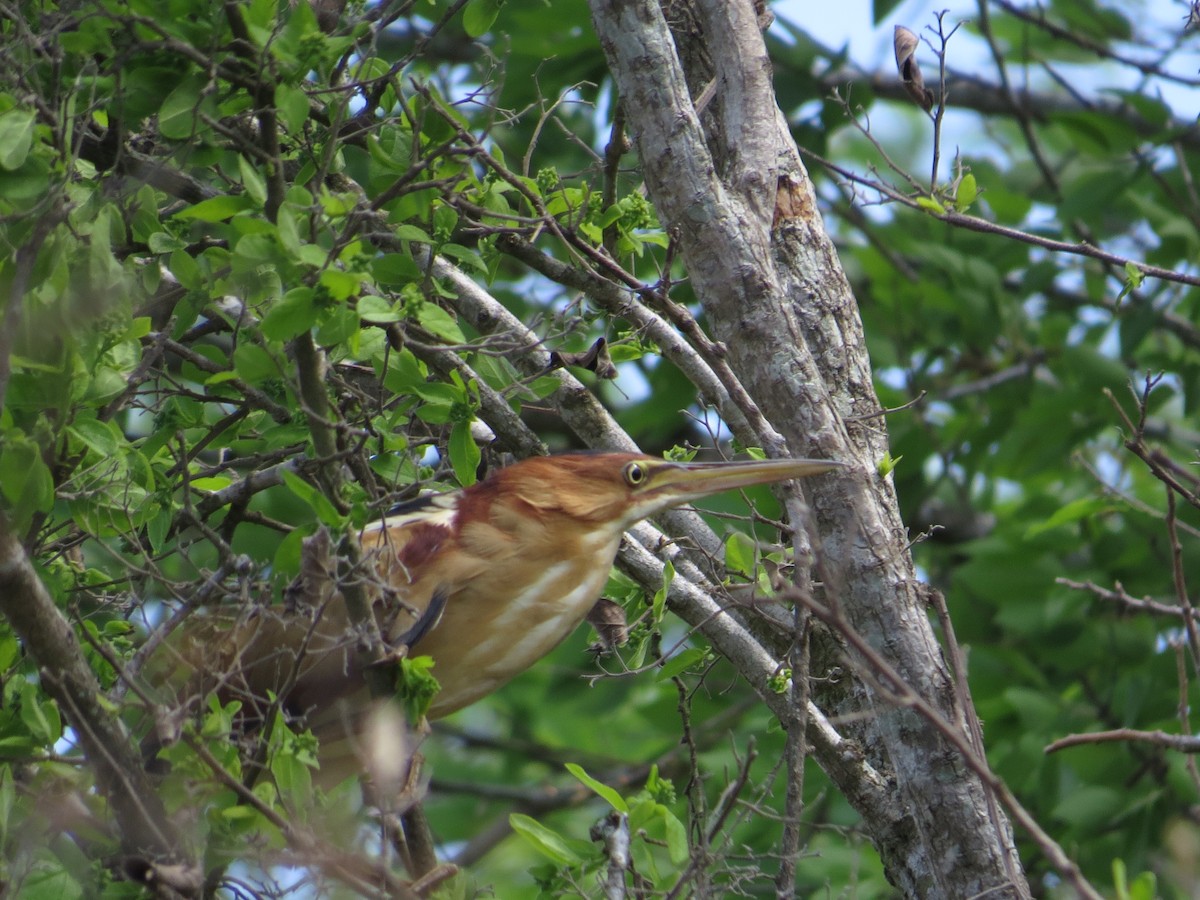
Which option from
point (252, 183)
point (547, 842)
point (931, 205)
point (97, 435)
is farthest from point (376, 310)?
point (931, 205)

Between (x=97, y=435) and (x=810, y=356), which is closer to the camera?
(x=97, y=435)

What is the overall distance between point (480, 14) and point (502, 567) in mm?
1223

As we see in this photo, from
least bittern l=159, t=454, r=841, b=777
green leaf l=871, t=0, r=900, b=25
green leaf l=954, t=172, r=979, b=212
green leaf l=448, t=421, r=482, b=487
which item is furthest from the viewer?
green leaf l=871, t=0, r=900, b=25

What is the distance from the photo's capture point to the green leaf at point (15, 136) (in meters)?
2.21

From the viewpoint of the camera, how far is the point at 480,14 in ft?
9.96

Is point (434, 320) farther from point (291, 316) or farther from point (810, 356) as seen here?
point (810, 356)

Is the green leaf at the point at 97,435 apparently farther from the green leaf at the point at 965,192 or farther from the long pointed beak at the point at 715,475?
the green leaf at the point at 965,192

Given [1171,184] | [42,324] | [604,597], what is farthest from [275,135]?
[1171,184]

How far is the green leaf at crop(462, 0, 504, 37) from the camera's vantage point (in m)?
3.03

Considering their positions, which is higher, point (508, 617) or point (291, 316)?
point (291, 316)

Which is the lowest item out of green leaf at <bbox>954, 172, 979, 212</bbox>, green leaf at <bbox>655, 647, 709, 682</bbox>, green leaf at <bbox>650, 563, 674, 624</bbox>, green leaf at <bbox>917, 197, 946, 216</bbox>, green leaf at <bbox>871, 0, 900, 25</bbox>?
green leaf at <bbox>655, 647, 709, 682</bbox>

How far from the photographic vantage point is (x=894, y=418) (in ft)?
19.2

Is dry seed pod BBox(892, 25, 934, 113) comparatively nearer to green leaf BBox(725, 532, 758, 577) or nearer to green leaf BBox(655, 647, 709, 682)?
green leaf BBox(725, 532, 758, 577)

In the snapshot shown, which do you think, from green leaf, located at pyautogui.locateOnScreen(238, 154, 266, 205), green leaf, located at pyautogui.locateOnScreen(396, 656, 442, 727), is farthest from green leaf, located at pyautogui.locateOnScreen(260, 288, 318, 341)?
green leaf, located at pyautogui.locateOnScreen(396, 656, 442, 727)
